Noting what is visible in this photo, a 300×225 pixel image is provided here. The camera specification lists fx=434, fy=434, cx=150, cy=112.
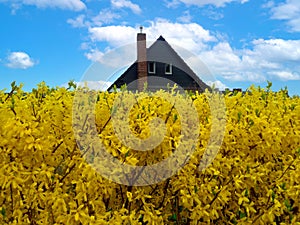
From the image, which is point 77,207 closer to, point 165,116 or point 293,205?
point 165,116

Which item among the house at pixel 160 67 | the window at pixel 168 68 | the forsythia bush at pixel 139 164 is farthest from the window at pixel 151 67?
the forsythia bush at pixel 139 164

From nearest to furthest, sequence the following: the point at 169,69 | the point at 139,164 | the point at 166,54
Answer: the point at 139,164, the point at 169,69, the point at 166,54

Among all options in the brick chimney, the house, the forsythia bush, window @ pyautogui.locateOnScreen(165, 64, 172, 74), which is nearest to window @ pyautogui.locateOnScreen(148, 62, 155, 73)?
the house

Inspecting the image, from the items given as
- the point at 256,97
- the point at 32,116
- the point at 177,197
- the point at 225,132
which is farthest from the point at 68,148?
the point at 256,97

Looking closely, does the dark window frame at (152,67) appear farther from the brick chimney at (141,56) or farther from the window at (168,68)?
the brick chimney at (141,56)

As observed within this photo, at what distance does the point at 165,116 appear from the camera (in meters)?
3.39

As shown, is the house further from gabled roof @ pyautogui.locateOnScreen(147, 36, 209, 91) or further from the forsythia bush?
the forsythia bush

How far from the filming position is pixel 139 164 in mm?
3258

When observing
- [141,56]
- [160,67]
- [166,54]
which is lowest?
[160,67]

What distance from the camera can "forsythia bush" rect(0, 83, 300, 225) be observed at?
9.86ft

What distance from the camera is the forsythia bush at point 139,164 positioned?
118 inches

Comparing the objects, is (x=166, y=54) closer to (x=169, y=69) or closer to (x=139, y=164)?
(x=169, y=69)

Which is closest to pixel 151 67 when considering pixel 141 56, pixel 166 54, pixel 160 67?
pixel 160 67

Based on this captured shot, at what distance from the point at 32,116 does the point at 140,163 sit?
33.9 inches
